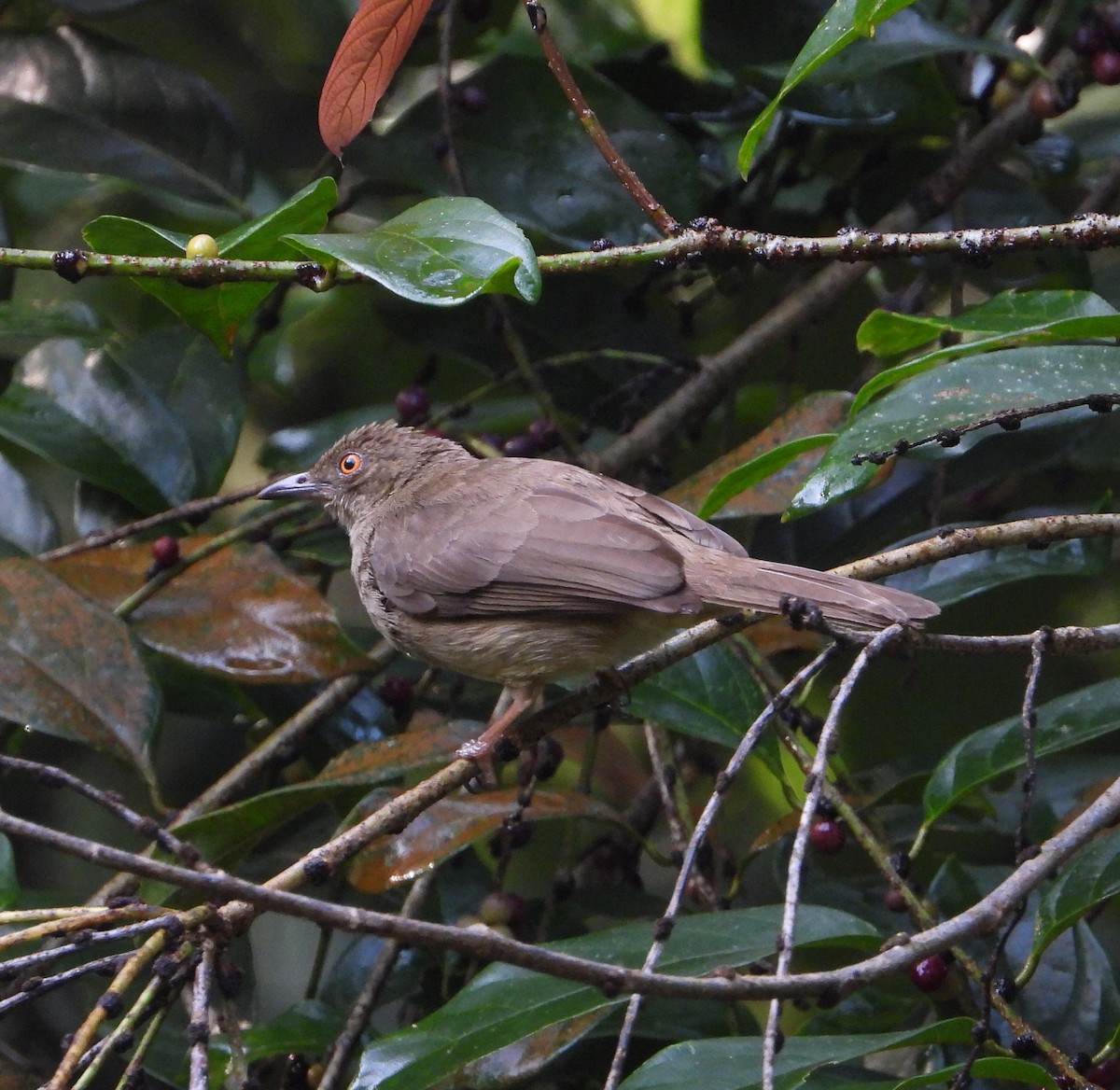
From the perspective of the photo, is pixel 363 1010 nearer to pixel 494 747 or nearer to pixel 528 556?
pixel 494 747

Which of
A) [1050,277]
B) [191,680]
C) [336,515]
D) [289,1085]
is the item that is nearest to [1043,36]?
[1050,277]

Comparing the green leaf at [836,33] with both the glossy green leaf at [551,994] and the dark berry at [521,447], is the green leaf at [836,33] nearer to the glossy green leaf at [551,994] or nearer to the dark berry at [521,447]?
the glossy green leaf at [551,994]

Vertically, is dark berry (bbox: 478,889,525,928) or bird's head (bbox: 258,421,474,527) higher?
bird's head (bbox: 258,421,474,527)

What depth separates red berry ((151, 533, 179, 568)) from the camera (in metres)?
4.05

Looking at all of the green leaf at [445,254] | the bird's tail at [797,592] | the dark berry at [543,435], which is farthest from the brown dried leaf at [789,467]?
the green leaf at [445,254]

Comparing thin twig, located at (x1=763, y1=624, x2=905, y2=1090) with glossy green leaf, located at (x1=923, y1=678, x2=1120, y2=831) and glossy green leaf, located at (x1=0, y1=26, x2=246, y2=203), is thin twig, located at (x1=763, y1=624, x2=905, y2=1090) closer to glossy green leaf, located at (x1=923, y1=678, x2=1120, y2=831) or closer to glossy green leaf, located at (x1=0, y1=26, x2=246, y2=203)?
glossy green leaf, located at (x1=923, y1=678, x2=1120, y2=831)

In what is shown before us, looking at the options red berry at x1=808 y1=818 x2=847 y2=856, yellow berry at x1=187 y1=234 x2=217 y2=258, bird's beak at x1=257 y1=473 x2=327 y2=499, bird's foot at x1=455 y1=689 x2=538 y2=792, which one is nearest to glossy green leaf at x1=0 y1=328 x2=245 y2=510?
bird's beak at x1=257 y1=473 x2=327 y2=499

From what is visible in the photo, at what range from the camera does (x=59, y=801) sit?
15.6 feet

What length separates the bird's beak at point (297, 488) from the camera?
4336mm

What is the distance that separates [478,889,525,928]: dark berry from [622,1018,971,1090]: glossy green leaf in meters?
Result: 1.07

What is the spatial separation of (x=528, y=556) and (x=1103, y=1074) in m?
1.89

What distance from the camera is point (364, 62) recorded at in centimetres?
298

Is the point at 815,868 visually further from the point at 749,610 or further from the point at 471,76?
the point at 471,76

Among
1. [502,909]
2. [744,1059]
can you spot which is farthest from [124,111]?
[744,1059]
